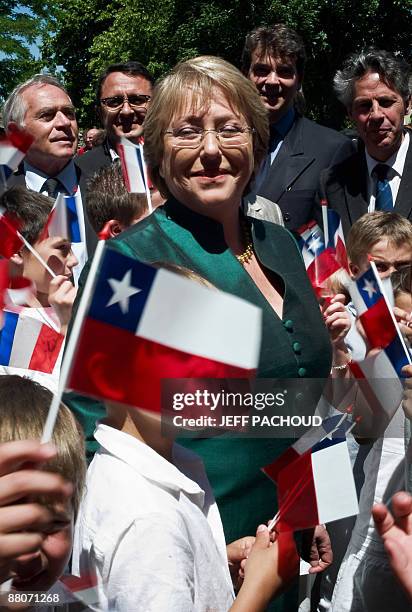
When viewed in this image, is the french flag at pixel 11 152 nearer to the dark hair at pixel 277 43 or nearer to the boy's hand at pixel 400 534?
the boy's hand at pixel 400 534

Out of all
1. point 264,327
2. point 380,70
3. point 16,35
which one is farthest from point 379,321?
point 16,35

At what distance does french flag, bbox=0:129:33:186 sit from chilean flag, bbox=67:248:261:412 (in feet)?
4.32

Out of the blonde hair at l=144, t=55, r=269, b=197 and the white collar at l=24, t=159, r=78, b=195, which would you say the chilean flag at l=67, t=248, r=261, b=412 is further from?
the white collar at l=24, t=159, r=78, b=195

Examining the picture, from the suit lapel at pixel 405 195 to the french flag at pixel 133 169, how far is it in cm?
120

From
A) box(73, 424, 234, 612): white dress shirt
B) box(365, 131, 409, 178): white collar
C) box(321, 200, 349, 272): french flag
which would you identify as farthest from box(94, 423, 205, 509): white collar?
box(365, 131, 409, 178): white collar

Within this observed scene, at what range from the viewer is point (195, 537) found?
204cm

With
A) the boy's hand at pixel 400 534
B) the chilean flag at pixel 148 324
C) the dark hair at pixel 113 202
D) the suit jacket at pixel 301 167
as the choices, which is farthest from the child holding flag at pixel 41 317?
the suit jacket at pixel 301 167

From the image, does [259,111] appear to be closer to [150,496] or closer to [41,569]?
[150,496]

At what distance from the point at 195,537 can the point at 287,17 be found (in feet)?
60.3

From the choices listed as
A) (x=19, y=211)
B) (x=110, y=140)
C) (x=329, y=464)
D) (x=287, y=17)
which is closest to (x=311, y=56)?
(x=287, y=17)

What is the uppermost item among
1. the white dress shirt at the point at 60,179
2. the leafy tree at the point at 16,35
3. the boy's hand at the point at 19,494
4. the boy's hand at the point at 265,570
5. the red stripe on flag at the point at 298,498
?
the boy's hand at the point at 19,494

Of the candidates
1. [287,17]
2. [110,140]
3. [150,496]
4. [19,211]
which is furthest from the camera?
[287,17]

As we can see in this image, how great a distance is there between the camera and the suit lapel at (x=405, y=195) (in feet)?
14.3

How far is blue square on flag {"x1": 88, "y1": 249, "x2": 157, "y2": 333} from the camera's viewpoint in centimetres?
183
